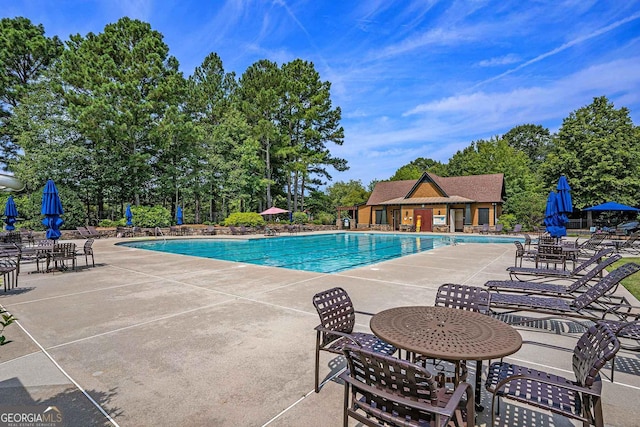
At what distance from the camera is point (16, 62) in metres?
25.6

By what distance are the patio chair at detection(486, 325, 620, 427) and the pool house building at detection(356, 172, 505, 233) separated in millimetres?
26669

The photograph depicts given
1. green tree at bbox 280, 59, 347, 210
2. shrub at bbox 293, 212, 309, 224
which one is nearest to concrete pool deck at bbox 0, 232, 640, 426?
shrub at bbox 293, 212, 309, 224

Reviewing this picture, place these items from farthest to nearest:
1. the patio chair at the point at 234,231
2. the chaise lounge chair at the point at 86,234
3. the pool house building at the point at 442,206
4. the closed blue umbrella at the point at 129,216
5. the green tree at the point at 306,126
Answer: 1. the green tree at the point at 306,126
2. the pool house building at the point at 442,206
3. the patio chair at the point at 234,231
4. the closed blue umbrella at the point at 129,216
5. the chaise lounge chair at the point at 86,234

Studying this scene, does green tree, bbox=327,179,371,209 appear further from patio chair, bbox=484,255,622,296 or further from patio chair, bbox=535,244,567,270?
patio chair, bbox=484,255,622,296

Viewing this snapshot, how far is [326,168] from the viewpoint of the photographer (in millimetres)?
37719

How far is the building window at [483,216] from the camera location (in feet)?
88.6

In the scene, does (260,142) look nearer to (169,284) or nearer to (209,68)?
(209,68)

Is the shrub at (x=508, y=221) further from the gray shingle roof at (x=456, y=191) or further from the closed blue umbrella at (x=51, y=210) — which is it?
the closed blue umbrella at (x=51, y=210)

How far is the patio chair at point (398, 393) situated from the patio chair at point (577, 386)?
0.43 meters

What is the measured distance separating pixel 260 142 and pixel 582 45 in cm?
2576

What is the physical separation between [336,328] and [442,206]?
27.6 m

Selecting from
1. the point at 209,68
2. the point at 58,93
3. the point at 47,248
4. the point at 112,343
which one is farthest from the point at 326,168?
the point at 112,343

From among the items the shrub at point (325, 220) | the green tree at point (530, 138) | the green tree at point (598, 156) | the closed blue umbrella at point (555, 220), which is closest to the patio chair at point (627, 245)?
the closed blue umbrella at point (555, 220)

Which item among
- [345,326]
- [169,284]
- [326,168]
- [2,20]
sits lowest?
[169,284]
